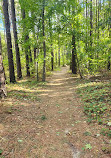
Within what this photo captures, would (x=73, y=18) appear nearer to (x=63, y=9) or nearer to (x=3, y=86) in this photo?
(x=63, y=9)

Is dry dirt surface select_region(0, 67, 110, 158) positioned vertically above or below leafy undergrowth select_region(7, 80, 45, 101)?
below

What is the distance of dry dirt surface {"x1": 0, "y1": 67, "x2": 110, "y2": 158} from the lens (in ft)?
10.5

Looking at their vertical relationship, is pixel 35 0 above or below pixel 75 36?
above

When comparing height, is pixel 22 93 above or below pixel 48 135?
above

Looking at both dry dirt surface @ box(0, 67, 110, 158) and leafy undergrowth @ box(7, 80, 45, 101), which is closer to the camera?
dry dirt surface @ box(0, 67, 110, 158)

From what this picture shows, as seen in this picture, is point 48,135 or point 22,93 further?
point 22,93

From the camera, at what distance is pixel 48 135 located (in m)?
4.09

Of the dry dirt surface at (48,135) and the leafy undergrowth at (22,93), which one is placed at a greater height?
the leafy undergrowth at (22,93)

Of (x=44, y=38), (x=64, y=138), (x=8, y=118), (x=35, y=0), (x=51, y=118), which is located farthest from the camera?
(x=44, y=38)

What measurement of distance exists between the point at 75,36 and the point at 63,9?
280cm

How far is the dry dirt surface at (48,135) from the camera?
10.5 feet

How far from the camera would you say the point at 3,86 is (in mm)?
6453

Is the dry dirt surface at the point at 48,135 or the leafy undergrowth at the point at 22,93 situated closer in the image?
the dry dirt surface at the point at 48,135

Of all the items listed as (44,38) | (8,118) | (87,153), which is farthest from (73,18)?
(87,153)
